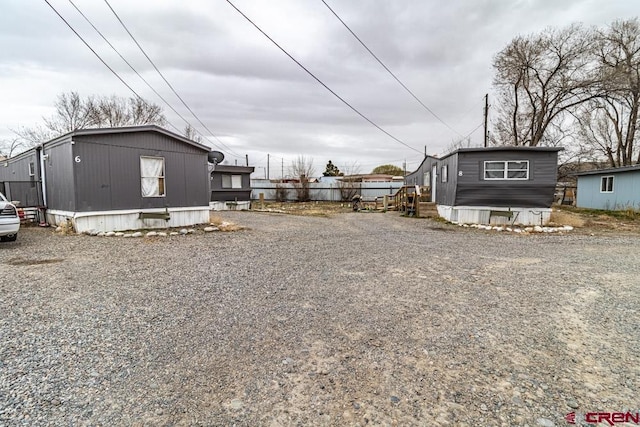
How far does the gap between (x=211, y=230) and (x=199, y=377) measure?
8.00m

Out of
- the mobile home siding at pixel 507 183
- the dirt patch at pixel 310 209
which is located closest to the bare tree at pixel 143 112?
the dirt patch at pixel 310 209

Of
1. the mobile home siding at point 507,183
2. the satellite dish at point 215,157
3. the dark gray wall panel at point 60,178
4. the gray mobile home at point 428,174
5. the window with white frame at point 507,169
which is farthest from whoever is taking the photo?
the gray mobile home at point 428,174

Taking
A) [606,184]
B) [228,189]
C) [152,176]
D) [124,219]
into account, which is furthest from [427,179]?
[124,219]

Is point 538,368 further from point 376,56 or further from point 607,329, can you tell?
point 376,56

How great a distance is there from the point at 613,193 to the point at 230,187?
21.1 meters

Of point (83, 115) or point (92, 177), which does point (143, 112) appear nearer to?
point (83, 115)

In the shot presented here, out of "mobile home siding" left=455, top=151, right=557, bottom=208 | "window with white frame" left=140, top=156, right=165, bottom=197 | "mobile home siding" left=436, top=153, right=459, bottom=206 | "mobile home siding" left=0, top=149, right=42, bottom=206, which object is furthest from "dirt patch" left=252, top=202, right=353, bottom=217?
"mobile home siding" left=0, top=149, right=42, bottom=206

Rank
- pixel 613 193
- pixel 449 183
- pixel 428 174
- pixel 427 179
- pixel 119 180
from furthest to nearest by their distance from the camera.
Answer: pixel 427 179
pixel 428 174
pixel 613 193
pixel 449 183
pixel 119 180

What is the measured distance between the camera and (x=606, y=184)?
56.2 feet

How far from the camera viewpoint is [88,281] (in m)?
4.47

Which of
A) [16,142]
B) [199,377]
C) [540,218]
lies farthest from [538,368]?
[16,142]

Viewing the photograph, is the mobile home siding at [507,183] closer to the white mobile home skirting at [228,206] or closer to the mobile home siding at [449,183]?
the mobile home siding at [449,183]

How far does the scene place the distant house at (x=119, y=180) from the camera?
338 inches

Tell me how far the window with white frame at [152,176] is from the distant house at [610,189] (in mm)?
19594
